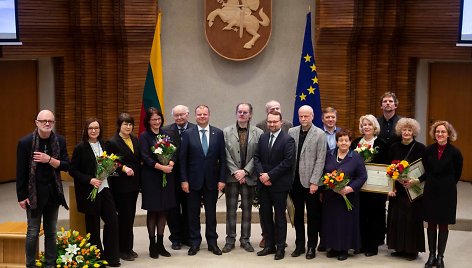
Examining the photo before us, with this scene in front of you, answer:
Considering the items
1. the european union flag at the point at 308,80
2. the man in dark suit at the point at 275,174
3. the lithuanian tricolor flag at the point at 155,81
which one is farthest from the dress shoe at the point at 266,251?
the lithuanian tricolor flag at the point at 155,81

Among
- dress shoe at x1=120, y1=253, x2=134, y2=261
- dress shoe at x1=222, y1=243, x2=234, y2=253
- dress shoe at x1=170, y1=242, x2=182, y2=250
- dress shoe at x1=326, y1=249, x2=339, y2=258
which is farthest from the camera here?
dress shoe at x1=170, y1=242, x2=182, y2=250

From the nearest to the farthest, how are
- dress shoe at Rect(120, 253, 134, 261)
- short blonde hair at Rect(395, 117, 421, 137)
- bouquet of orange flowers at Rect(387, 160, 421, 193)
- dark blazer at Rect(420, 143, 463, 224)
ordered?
dark blazer at Rect(420, 143, 463, 224) < bouquet of orange flowers at Rect(387, 160, 421, 193) < short blonde hair at Rect(395, 117, 421, 137) < dress shoe at Rect(120, 253, 134, 261)

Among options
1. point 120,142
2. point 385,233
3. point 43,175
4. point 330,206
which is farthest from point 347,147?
point 43,175

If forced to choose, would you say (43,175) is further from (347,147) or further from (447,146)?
(447,146)

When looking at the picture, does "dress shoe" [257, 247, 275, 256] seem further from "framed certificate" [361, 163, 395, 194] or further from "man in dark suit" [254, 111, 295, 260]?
"framed certificate" [361, 163, 395, 194]

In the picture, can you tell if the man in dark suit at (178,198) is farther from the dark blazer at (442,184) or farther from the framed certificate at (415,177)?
the dark blazer at (442,184)

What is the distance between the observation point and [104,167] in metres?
7.27

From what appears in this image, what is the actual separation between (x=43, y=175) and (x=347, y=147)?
281 centimetres

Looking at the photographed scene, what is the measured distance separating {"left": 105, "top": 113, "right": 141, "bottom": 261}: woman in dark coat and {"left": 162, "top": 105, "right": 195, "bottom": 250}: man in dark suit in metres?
0.43

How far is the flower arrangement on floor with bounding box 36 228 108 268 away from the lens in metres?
7.24

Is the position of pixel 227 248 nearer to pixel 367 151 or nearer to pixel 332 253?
pixel 332 253

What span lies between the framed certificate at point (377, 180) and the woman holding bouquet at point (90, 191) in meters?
2.41

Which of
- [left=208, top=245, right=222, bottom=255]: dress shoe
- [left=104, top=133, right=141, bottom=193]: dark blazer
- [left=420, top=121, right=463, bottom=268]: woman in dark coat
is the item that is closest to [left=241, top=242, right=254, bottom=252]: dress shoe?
[left=208, top=245, right=222, bottom=255]: dress shoe

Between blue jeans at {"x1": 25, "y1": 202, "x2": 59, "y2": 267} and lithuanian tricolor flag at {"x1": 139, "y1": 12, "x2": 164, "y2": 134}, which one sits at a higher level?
lithuanian tricolor flag at {"x1": 139, "y1": 12, "x2": 164, "y2": 134}
